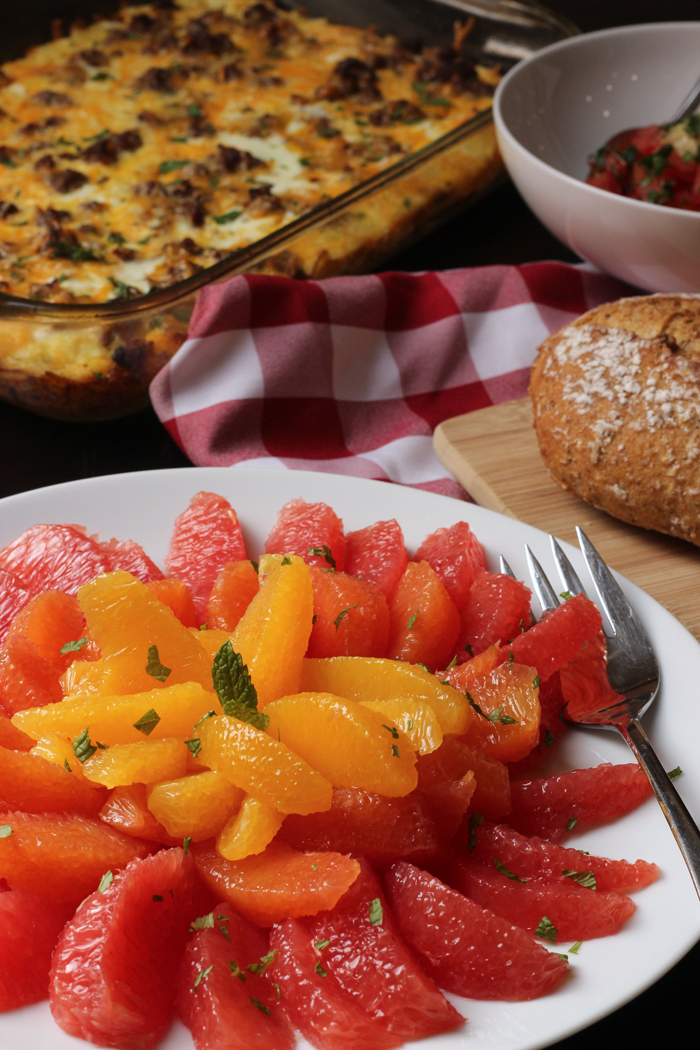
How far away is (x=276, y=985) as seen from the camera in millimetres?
1246

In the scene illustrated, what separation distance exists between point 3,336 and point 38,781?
1379 mm

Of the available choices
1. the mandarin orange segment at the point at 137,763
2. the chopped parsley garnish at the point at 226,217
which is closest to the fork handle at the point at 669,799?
the mandarin orange segment at the point at 137,763

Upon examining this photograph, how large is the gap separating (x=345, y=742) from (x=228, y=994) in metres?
0.34

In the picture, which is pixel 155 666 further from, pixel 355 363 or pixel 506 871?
pixel 355 363

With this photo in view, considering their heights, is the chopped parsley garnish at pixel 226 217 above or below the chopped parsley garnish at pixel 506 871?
above

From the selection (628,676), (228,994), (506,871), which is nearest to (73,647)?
(228,994)

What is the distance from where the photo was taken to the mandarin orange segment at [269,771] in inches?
51.3

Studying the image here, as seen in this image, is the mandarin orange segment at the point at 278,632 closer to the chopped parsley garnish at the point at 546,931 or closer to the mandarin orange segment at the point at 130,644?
the mandarin orange segment at the point at 130,644

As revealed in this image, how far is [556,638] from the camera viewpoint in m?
1.62

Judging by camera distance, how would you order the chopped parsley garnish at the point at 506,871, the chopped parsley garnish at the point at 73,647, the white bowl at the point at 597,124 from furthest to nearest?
the white bowl at the point at 597,124, the chopped parsley garnish at the point at 73,647, the chopped parsley garnish at the point at 506,871

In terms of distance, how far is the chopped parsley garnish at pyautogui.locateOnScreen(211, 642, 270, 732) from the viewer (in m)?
1.37

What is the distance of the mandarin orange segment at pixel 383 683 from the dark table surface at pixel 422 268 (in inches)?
18.4

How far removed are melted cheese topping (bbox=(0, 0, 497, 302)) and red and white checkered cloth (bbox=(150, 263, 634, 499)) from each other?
0.38m

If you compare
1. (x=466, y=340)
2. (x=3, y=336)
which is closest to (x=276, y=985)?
(x=3, y=336)
